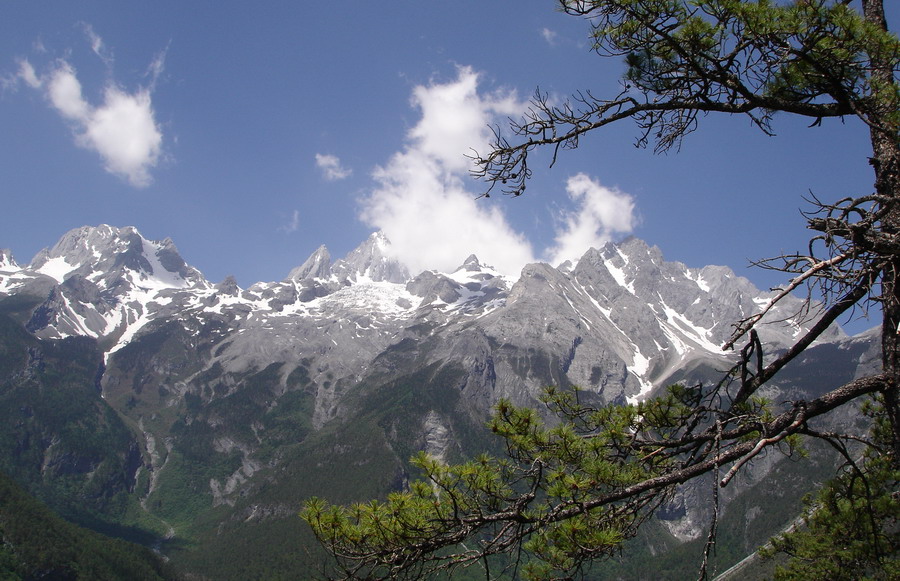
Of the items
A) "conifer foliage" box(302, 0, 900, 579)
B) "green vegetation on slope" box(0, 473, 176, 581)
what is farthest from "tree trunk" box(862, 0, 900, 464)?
"green vegetation on slope" box(0, 473, 176, 581)

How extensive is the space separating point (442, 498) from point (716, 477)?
8.56 feet

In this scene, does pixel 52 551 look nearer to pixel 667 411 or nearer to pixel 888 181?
pixel 667 411

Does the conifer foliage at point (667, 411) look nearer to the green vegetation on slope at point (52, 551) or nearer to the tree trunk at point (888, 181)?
the tree trunk at point (888, 181)

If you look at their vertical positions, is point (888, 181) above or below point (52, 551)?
below

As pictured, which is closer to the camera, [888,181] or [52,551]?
[888,181]

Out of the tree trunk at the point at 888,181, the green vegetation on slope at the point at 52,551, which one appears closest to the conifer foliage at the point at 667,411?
the tree trunk at the point at 888,181

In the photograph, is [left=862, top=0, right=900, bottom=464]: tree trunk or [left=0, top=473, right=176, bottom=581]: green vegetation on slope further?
[left=0, top=473, right=176, bottom=581]: green vegetation on slope

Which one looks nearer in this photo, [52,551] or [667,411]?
[667,411]

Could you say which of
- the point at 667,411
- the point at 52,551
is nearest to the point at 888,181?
the point at 667,411

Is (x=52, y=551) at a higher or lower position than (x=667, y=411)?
higher

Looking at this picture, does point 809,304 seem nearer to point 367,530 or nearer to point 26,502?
point 367,530

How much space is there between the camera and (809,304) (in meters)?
5.36

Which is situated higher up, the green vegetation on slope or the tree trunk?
the green vegetation on slope

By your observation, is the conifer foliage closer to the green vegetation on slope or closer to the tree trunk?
the tree trunk
